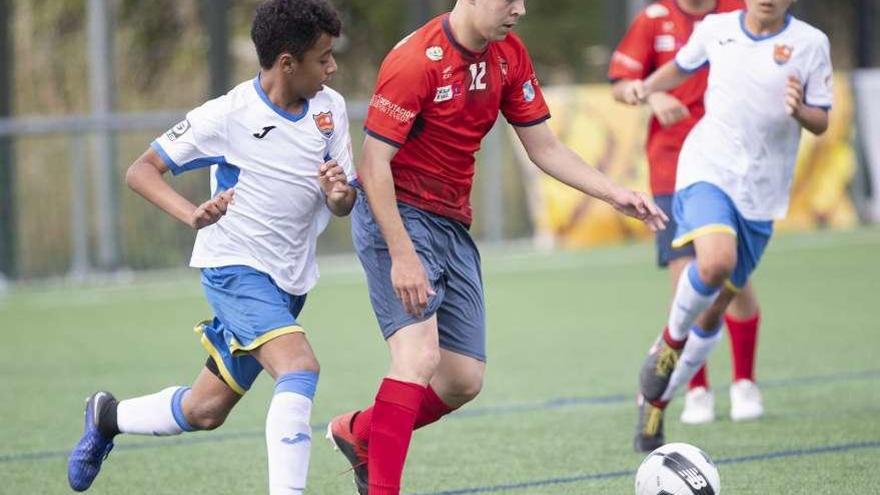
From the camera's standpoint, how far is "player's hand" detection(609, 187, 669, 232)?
5.33 m

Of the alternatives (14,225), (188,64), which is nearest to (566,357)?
(14,225)

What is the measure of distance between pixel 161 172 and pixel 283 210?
42 cm

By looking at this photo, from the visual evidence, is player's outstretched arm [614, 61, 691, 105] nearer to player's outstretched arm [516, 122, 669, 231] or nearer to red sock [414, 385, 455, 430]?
player's outstretched arm [516, 122, 669, 231]

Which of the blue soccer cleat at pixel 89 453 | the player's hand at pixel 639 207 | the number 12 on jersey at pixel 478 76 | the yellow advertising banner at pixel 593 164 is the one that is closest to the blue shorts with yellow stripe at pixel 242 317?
the blue soccer cleat at pixel 89 453

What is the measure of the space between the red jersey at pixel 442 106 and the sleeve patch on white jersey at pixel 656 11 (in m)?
2.42

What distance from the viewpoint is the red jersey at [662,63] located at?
7828mm

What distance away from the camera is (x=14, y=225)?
15164 millimetres

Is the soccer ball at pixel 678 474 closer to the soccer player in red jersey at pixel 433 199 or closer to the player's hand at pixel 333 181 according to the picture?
the soccer player in red jersey at pixel 433 199

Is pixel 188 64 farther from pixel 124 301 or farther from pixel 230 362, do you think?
pixel 230 362

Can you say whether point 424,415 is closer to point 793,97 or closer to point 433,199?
point 433,199

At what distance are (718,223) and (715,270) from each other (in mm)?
248

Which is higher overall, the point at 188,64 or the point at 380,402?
the point at 380,402

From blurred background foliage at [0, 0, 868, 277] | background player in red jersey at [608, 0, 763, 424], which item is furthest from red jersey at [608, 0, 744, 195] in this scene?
blurred background foliage at [0, 0, 868, 277]

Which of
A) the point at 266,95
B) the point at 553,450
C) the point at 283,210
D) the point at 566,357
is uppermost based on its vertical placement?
the point at 266,95
